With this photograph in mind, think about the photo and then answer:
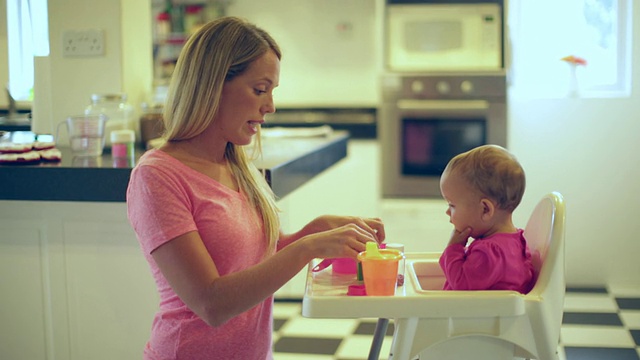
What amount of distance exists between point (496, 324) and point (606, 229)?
3.40m

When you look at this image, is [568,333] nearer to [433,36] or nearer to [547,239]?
[433,36]

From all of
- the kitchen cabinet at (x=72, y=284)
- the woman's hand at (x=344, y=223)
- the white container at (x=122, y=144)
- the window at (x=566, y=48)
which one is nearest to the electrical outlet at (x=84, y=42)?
the white container at (x=122, y=144)

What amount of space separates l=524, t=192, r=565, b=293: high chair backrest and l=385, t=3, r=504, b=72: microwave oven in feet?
9.78

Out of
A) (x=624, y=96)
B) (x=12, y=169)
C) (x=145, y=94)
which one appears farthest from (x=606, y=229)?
(x=12, y=169)

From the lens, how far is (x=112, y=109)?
3057mm

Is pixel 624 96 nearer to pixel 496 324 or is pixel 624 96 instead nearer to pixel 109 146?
pixel 109 146

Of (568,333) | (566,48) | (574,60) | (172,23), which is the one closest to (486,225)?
(568,333)

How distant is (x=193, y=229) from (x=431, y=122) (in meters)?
3.30

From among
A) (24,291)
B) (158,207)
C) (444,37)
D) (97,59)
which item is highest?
(444,37)

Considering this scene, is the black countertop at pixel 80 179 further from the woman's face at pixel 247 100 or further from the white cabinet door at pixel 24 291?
the woman's face at pixel 247 100

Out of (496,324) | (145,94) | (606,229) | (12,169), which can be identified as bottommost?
(606,229)

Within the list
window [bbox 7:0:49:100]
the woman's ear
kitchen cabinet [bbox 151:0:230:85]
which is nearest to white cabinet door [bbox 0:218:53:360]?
the woman's ear

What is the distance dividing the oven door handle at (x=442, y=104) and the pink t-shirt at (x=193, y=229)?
307 cm

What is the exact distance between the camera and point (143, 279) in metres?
2.34
